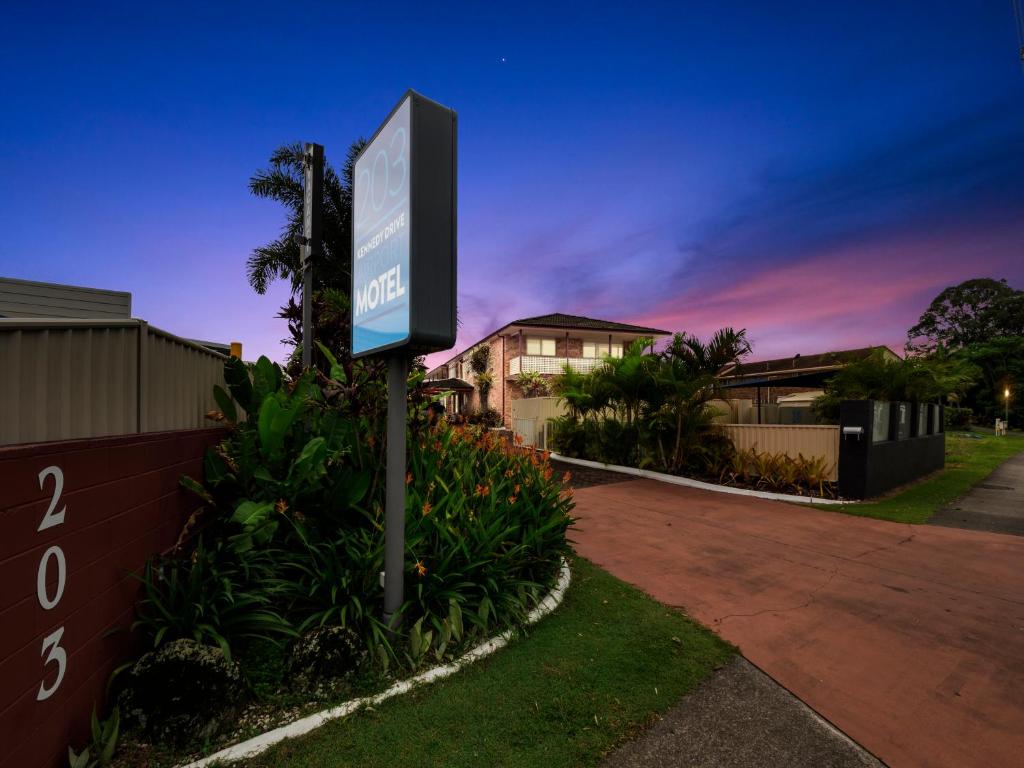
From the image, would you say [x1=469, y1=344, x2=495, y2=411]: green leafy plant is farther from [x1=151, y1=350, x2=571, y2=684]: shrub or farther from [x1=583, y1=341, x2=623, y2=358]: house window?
[x1=151, y1=350, x2=571, y2=684]: shrub

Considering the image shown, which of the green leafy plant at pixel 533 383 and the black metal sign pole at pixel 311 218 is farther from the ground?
the black metal sign pole at pixel 311 218

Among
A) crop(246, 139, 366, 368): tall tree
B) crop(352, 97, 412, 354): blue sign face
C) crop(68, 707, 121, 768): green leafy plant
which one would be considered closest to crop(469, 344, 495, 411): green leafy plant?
crop(246, 139, 366, 368): tall tree

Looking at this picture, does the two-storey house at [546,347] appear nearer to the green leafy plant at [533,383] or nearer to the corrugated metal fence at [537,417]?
the green leafy plant at [533,383]

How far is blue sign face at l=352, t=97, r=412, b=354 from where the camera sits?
8.84 ft

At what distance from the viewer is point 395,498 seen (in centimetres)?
288

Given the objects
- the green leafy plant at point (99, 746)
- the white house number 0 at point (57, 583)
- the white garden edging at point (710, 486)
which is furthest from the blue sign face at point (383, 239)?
the white garden edging at point (710, 486)

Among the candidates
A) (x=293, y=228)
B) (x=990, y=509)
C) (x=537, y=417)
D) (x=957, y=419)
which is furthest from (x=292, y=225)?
(x=957, y=419)

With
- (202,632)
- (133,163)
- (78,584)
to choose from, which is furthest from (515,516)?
(133,163)

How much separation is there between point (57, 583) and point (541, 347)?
2679 centimetres

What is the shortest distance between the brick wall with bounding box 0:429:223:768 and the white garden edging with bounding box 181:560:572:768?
0.60 m

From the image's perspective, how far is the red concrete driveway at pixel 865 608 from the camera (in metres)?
2.45

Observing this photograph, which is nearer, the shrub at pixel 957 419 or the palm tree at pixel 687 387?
the palm tree at pixel 687 387

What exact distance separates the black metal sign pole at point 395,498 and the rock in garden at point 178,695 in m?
0.92

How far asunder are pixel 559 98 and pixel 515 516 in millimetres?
9162
